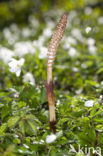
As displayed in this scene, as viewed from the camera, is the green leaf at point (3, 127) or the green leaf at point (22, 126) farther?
the green leaf at point (3, 127)

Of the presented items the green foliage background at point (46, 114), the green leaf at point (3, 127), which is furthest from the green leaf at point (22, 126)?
the green leaf at point (3, 127)

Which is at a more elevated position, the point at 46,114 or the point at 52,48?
the point at 52,48

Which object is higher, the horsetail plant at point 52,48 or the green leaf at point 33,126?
the horsetail plant at point 52,48

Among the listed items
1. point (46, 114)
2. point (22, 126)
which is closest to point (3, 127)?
point (22, 126)

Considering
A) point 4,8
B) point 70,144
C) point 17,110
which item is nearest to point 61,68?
point 17,110

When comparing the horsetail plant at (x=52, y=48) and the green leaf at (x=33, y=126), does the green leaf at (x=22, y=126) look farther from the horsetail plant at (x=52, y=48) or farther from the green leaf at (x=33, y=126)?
the horsetail plant at (x=52, y=48)

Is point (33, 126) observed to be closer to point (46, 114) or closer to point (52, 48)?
point (46, 114)

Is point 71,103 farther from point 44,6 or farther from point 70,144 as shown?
point 44,6

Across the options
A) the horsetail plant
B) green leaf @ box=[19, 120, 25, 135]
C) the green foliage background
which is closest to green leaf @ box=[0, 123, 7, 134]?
the green foliage background

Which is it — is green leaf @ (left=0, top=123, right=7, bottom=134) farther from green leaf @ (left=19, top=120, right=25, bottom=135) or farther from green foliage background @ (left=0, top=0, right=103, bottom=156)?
green leaf @ (left=19, top=120, right=25, bottom=135)

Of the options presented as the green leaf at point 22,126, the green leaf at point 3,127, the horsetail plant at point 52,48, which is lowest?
the green leaf at point 22,126

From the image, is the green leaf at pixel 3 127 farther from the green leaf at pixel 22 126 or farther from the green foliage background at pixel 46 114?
the green leaf at pixel 22 126

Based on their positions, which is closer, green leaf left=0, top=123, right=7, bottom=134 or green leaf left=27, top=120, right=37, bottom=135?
green leaf left=27, top=120, right=37, bottom=135
